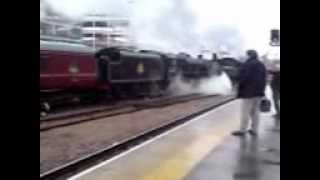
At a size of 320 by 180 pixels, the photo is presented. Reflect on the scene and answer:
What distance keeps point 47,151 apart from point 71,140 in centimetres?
163

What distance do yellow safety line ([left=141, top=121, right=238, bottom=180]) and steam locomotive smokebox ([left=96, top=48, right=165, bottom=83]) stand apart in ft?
36.4

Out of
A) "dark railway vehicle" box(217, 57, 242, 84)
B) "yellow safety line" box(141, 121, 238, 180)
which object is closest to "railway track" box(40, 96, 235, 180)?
"yellow safety line" box(141, 121, 238, 180)

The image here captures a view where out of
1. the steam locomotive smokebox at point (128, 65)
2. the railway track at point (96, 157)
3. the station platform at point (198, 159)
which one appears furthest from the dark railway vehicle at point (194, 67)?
the station platform at point (198, 159)

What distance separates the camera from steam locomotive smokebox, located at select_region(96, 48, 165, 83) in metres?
23.1

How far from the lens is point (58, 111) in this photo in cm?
1900

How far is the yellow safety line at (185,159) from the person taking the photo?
724 centimetres

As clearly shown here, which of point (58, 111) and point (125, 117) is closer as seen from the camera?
point (125, 117)

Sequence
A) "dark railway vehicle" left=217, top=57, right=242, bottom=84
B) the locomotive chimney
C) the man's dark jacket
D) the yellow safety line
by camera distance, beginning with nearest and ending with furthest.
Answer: the yellow safety line
the man's dark jacket
"dark railway vehicle" left=217, top=57, right=242, bottom=84
the locomotive chimney

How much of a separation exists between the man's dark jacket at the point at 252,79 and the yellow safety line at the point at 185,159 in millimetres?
907

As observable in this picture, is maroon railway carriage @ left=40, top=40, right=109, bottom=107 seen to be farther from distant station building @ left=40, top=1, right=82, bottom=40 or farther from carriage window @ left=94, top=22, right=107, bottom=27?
carriage window @ left=94, top=22, right=107, bottom=27

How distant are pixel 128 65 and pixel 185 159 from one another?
15385mm
